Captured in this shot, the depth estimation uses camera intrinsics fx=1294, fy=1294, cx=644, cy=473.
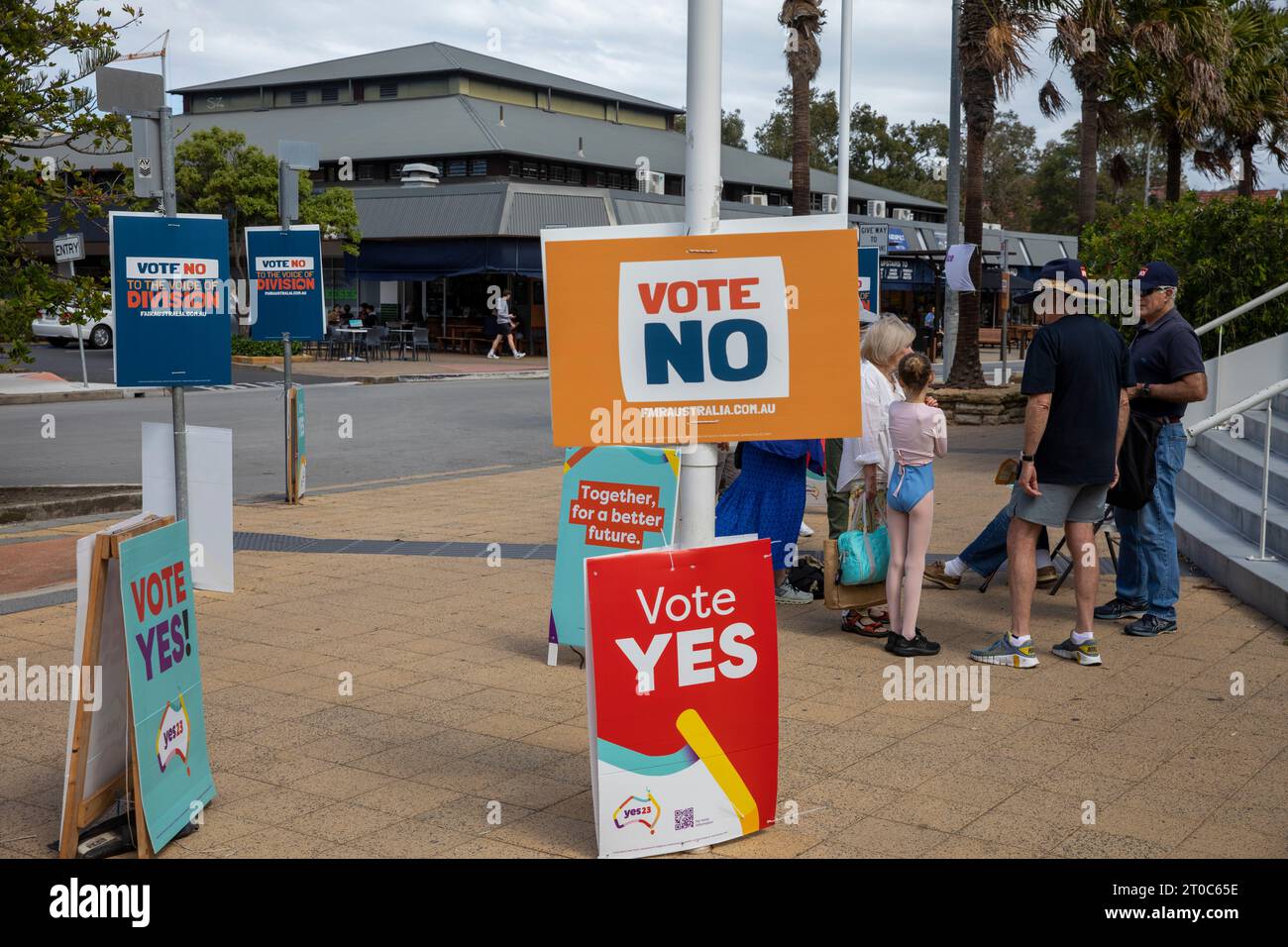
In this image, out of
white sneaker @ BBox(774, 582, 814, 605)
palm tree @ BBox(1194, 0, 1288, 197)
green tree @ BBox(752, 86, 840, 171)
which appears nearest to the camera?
white sneaker @ BBox(774, 582, 814, 605)

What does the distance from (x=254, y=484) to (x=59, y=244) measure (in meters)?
8.96

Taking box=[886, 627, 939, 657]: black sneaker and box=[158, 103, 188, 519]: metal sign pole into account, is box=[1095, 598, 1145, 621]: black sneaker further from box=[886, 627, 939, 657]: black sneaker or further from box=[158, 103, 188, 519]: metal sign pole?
box=[158, 103, 188, 519]: metal sign pole

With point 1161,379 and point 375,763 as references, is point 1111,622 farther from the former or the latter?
point 375,763

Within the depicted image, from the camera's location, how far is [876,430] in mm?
7191

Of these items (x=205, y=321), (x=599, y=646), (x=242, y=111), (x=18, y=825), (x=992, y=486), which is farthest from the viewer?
(x=242, y=111)

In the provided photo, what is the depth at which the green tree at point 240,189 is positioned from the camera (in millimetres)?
37188

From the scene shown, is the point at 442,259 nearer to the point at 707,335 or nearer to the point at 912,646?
the point at 912,646

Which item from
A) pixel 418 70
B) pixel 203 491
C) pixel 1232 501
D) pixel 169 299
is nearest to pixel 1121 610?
pixel 1232 501

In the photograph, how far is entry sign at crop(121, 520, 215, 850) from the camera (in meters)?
4.20

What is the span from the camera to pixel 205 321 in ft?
26.9

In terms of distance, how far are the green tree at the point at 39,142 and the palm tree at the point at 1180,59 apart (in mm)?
17324

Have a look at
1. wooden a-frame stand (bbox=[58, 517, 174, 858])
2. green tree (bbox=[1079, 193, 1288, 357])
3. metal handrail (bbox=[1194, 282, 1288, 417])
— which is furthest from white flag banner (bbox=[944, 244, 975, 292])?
wooden a-frame stand (bbox=[58, 517, 174, 858])

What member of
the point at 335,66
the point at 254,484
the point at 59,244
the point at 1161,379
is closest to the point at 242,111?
the point at 335,66

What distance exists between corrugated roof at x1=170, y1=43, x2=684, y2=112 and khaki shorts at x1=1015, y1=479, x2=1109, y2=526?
150ft
